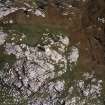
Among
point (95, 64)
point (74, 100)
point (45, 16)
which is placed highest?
point (45, 16)

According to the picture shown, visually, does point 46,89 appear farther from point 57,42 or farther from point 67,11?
point 67,11

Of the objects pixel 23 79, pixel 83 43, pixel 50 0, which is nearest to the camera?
pixel 23 79

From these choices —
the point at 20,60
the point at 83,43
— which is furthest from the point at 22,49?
the point at 83,43

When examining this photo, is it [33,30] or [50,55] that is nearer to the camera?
[50,55]

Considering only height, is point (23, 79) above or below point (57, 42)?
below

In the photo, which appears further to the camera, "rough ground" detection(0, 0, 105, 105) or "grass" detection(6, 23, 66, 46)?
"grass" detection(6, 23, 66, 46)

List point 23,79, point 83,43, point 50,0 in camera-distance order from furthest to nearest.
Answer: point 50,0 < point 83,43 < point 23,79

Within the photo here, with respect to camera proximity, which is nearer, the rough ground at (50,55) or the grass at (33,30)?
the rough ground at (50,55)

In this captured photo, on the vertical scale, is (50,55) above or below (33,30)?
below
